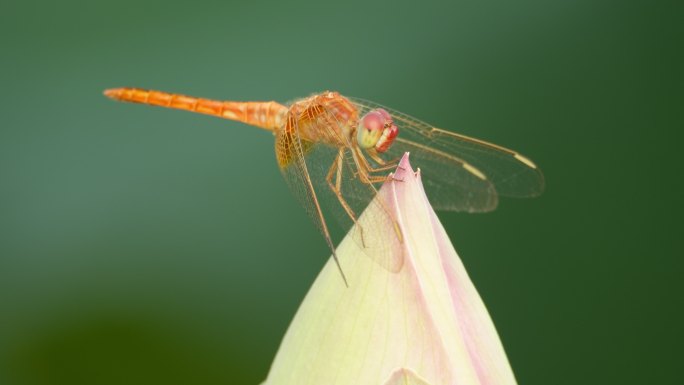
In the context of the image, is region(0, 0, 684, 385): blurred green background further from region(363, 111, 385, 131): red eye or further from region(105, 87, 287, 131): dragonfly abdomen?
region(363, 111, 385, 131): red eye

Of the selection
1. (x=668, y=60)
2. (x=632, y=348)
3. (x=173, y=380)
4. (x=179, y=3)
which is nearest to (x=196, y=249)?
(x=173, y=380)

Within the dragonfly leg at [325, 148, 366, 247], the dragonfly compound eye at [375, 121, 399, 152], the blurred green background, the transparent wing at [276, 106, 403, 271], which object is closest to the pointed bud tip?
the transparent wing at [276, 106, 403, 271]

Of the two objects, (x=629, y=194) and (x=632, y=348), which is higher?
(x=629, y=194)

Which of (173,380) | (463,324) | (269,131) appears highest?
(269,131)

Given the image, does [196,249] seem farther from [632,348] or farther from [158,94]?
[632,348]

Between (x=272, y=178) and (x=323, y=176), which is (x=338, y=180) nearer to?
(x=323, y=176)

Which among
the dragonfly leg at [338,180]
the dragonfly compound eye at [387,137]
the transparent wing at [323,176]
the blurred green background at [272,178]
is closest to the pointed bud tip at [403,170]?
the transparent wing at [323,176]

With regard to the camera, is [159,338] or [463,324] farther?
[159,338]
